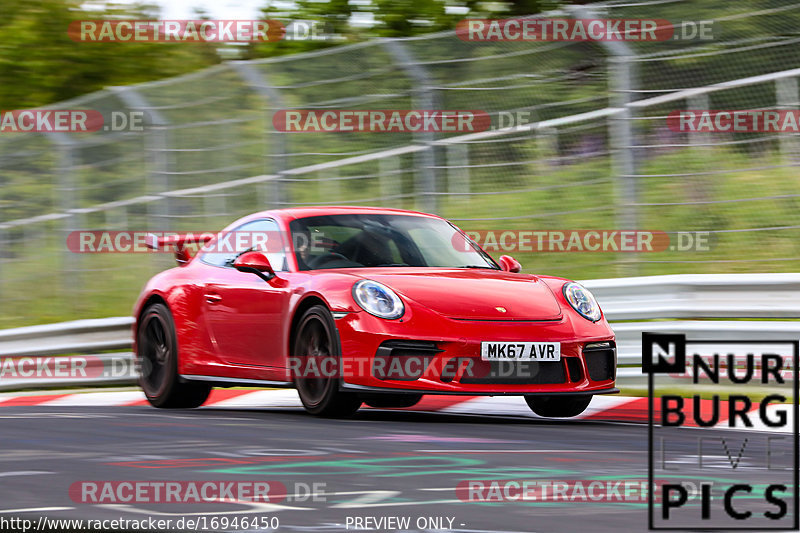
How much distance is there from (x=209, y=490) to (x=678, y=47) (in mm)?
5757

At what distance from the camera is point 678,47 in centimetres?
980

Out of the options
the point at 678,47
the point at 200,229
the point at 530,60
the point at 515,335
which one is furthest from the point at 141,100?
the point at 515,335

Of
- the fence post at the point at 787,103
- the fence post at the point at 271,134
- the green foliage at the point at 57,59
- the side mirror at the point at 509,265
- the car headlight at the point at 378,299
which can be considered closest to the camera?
the car headlight at the point at 378,299

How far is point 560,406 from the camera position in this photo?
8156 millimetres

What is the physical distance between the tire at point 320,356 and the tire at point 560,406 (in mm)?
1128

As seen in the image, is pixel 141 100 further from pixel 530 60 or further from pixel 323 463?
pixel 323 463

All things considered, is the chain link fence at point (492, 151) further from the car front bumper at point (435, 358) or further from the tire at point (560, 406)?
the car front bumper at point (435, 358)

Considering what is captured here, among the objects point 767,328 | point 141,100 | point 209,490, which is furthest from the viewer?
point 141,100

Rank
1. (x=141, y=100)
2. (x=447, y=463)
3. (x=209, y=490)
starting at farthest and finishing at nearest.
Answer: (x=141, y=100) → (x=447, y=463) → (x=209, y=490)

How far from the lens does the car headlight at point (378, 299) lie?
7.50 metres

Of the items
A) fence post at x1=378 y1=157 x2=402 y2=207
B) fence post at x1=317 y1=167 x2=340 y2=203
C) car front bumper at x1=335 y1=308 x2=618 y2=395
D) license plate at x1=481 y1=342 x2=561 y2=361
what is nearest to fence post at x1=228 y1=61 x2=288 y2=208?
fence post at x1=317 y1=167 x2=340 y2=203

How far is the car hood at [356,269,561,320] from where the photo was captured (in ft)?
24.7

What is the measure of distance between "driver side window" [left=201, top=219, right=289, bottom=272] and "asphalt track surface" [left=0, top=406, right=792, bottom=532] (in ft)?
3.09

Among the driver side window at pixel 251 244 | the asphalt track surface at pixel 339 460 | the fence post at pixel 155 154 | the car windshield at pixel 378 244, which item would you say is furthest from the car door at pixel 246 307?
the fence post at pixel 155 154
